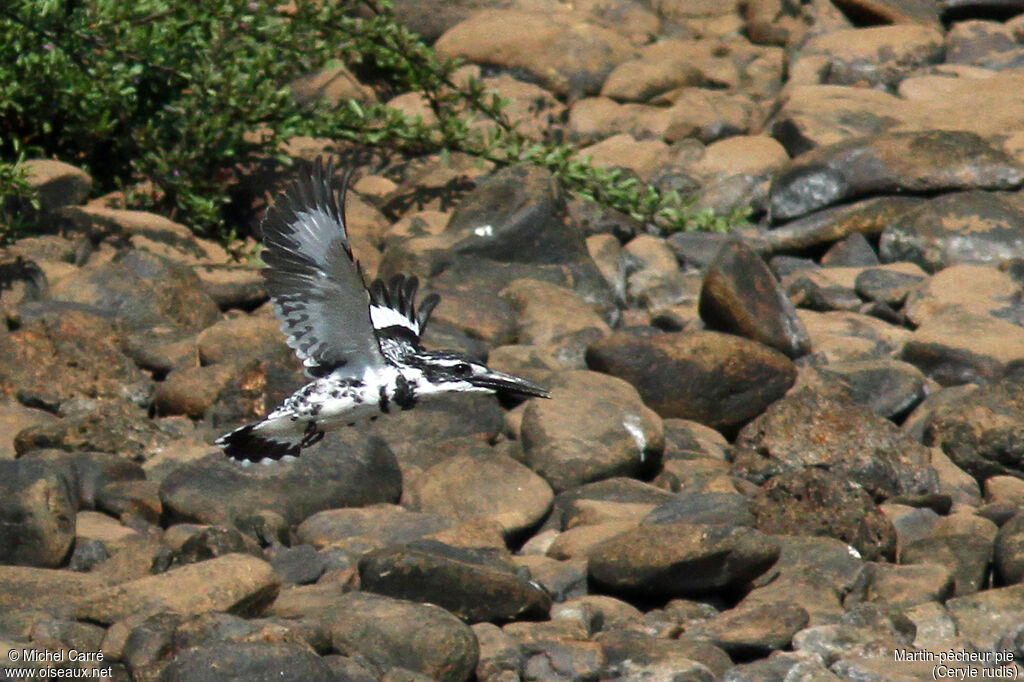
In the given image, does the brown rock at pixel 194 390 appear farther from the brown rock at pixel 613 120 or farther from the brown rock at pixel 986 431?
the brown rock at pixel 613 120

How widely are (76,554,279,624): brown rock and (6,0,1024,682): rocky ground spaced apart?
0.05 feet

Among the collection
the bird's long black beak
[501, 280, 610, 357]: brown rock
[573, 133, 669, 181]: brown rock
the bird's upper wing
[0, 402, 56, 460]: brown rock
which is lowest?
[573, 133, 669, 181]: brown rock

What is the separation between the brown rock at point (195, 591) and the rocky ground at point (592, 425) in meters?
0.02

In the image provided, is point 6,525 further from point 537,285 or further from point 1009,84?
point 1009,84

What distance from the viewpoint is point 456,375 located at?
709 centimetres

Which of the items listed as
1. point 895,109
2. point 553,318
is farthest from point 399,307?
point 895,109

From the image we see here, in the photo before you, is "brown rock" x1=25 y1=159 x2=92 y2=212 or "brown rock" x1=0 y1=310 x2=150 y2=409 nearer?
"brown rock" x1=0 y1=310 x2=150 y2=409

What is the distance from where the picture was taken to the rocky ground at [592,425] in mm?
7355

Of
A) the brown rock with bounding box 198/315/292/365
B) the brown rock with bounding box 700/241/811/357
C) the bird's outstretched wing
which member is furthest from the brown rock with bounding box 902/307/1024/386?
the bird's outstretched wing

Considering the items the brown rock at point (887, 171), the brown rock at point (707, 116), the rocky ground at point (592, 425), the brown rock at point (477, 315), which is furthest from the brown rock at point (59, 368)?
the brown rock at point (707, 116)

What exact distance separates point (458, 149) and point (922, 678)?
279 inches

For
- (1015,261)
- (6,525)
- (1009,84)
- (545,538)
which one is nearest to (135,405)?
(6,525)

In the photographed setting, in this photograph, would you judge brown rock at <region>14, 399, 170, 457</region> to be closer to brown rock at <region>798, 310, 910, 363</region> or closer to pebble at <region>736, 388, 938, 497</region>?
pebble at <region>736, 388, 938, 497</region>

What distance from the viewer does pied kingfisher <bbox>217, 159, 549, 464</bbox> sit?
21.6 feet
